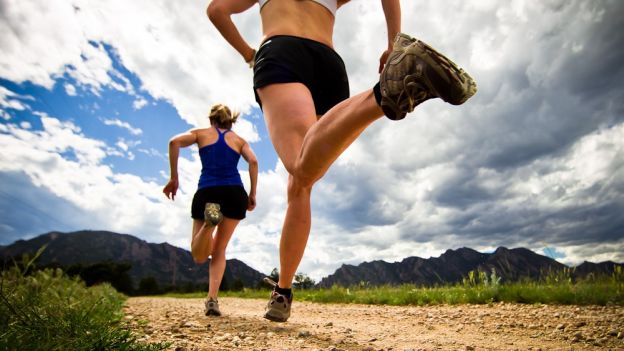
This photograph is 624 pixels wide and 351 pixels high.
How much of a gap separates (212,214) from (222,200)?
51 centimetres

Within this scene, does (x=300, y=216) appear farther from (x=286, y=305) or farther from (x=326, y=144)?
(x=326, y=144)

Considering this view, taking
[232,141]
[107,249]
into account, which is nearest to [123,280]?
[232,141]

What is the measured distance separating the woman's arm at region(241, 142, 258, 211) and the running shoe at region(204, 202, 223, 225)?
33.5 inches

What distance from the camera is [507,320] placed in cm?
346

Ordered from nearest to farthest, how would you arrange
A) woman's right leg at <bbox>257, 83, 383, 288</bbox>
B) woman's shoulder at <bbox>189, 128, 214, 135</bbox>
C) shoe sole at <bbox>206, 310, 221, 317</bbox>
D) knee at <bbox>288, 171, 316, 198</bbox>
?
woman's right leg at <bbox>257, 83, 383, 288</bbox>, knee at <bbox>288, 171, 316, 198</bbox>, shoe sole at <bbox>206, 310, 221, 317</bbox>, woman's shoulder at <bbox>189, 128, 214, 135</bbox>

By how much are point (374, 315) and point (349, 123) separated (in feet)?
11.5

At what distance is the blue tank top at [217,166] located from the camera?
471 cm

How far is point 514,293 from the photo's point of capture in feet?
15.4

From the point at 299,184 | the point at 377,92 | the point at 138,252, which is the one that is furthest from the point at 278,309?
the point at 138,252

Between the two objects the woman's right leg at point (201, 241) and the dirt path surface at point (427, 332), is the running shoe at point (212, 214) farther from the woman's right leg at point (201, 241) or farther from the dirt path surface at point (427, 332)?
the dirt path surface at point (427, 332)


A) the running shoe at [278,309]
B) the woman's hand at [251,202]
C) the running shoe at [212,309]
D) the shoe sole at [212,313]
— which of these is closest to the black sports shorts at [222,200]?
the woman's hand at [251,202]

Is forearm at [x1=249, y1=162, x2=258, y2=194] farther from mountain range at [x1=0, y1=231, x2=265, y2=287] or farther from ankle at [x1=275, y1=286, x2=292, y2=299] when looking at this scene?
mountain range at [x1=0, y1=231, x2=265, y2=287]

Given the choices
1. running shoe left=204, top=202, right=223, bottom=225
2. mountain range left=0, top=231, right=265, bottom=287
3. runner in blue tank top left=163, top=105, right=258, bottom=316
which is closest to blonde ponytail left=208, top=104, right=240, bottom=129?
runner in blue tank top left=163, top=105, right=258, bottom=316

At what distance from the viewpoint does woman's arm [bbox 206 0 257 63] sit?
2.65 m
